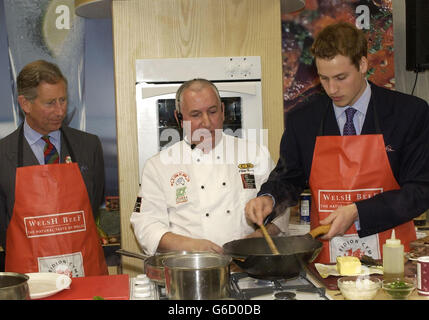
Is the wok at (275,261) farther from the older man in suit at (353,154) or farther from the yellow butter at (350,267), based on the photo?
the older man in suit at (353,154)

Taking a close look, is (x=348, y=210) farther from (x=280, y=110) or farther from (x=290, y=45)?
(x=290, y=45)

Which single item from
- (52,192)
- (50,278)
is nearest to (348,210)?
(50,278)

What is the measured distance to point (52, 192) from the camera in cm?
257

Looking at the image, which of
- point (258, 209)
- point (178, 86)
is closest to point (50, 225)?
point (178, 86)

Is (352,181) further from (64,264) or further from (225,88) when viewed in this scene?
(64,264)

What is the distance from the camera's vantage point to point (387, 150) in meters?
→ 2.20

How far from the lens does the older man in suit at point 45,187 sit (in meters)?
2.53

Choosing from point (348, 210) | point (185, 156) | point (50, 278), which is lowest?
point (50, 278)

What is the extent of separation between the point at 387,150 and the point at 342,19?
1.72 metres

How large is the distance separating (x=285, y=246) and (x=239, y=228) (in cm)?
56

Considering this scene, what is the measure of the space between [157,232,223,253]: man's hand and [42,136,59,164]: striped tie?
0.82 meters

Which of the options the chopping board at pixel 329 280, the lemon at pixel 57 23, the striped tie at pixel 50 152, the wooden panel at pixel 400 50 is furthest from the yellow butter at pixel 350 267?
the lemon at pixel 57 23

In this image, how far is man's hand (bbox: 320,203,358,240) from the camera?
1.86 meters

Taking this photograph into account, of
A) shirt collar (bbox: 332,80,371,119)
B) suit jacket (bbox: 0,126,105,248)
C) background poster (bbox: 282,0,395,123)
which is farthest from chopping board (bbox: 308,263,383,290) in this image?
background poster (bbox: 282,0,395,123)
